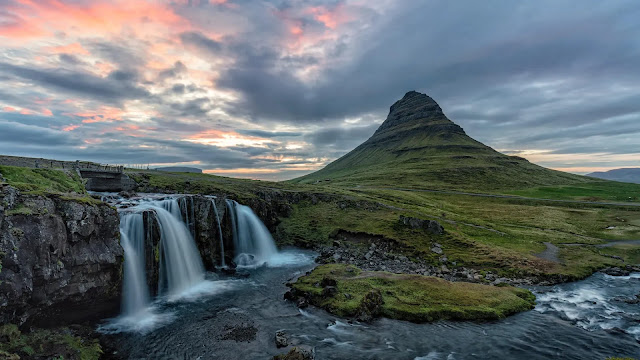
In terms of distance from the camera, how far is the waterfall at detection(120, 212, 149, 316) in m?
29.9

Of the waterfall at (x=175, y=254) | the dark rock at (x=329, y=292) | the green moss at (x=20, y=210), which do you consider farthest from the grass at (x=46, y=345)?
the dark rock at (x=329, y=292)

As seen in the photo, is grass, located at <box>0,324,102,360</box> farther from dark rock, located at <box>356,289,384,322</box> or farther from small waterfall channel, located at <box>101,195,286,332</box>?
dark rock, located at <box>356,289,384,322</box>

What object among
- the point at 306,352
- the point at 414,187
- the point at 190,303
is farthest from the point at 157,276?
the point at 414,187

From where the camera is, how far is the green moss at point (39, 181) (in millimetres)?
24348

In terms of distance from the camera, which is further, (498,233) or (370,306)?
(498,233)

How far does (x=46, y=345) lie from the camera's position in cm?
2028

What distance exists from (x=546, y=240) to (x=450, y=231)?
1924 centimetres

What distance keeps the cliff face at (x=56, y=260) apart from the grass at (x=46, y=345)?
3.80 ft

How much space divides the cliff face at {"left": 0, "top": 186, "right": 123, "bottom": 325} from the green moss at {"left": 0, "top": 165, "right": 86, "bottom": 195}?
1899 millimetres

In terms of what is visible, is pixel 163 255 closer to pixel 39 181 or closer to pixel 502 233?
pixel 39 181

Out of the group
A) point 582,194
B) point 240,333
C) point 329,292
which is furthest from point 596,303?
point 582,194

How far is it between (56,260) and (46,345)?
6.08 meters

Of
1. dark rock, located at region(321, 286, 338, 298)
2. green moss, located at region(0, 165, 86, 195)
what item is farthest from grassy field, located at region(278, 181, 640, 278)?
green moss, located at region(0, 165, 86, 195)

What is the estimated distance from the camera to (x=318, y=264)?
47.0 m
